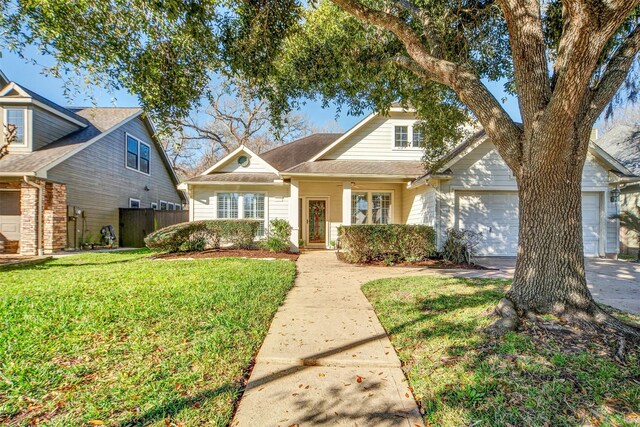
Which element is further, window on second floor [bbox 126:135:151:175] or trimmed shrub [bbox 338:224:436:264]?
window on second floor [bbox 126:135:151:175]

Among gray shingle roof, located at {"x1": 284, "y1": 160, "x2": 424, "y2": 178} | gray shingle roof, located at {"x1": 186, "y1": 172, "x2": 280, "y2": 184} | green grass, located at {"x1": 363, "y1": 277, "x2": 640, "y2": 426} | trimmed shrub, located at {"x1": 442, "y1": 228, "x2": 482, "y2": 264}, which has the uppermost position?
gray shingle roof, located at {"x1": 284, "y1": 160, "x2": 424, "y2": 178}

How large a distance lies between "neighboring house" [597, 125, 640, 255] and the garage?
72.9ft

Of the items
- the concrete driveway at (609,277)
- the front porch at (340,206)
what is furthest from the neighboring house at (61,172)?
the concrete driveway at (609,277)

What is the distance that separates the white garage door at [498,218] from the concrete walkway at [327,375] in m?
7.48

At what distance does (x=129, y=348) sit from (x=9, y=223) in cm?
1275

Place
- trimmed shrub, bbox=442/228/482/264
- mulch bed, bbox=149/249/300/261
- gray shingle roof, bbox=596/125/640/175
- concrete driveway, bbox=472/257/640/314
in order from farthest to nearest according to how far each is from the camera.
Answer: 1. gray shingle roof, bbox=596/125/640/175
2. mulch bed, bbox=149/249/300/261
3. trimmed shrub, bbox=442/228/482/264
4. concrete driveway, bbox=472/257/640/314

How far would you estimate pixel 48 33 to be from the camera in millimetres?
5148

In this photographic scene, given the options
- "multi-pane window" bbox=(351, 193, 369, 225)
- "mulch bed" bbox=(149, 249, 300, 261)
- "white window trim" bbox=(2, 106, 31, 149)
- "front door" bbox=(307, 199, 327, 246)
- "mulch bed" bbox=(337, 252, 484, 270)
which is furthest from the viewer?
"front door" bbox=(307, 199, 327, 246)

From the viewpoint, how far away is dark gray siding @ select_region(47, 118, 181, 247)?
475 inches

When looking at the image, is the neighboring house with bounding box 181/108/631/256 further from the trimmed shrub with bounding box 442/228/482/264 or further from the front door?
the trimmed shrub with bounding box 442/228/482/264

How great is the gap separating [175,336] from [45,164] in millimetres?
11491

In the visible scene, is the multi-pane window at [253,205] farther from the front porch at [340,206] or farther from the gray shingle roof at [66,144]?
the gray shingle roof at [66,144]

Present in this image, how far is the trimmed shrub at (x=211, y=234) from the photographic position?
35.4 feet

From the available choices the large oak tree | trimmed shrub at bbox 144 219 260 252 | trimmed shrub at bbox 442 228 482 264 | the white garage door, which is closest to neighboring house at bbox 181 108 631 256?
the white garage door
